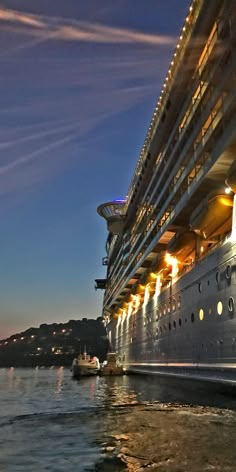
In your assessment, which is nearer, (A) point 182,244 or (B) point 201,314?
(B) point 201,314

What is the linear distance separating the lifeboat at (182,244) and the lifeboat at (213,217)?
6.17 ft

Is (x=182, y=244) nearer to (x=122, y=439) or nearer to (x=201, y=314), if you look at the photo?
(x=201, y=314)

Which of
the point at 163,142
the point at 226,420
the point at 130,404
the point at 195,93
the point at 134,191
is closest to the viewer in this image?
the point at 226,420

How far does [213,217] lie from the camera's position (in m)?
20.9

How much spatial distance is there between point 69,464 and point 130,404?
993 centimetres

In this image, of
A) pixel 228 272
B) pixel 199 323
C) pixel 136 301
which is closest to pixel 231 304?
pixel 228 272

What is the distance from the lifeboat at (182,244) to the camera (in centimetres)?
2633

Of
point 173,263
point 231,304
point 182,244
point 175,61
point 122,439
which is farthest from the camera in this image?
point 173,263

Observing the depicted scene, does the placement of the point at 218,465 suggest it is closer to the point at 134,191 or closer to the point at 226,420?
the point at 226,420

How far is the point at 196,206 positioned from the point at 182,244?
415 centimetres

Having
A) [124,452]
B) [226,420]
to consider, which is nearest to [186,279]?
[226,420]

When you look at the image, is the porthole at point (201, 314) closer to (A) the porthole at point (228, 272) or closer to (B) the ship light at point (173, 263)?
(A) the porthole at point (228, 272)

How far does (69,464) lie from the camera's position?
24.3ft

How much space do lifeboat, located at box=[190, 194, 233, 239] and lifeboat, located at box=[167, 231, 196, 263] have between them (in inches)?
74.1
